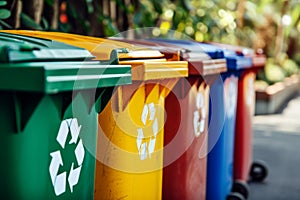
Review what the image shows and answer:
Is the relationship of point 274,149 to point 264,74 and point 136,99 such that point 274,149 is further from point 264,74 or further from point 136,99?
point 264,74

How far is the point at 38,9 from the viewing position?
505cm

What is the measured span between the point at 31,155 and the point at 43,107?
0.20m

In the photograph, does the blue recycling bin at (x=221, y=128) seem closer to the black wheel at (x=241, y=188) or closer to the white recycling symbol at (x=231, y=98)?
the white recycling symbol at (x=231, y=98)

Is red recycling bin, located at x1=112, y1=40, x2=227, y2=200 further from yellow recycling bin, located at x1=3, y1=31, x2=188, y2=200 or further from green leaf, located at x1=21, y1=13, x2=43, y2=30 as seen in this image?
green leaf, located at x1=21, y1=13, x2=43, y2=30

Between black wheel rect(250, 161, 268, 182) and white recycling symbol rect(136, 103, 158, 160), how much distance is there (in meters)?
3.44

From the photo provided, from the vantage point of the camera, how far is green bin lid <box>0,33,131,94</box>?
202cm

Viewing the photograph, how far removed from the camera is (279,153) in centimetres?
826

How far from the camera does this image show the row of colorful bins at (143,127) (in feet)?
7.75

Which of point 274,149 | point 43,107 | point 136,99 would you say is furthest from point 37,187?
point 274,149

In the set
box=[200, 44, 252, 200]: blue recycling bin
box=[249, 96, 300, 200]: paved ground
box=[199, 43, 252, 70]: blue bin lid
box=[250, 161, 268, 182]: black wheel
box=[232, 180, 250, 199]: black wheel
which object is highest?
box=[199, 43, 252, 70]: blue bin lid

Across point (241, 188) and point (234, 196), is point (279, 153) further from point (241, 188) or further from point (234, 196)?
point (234, 196)

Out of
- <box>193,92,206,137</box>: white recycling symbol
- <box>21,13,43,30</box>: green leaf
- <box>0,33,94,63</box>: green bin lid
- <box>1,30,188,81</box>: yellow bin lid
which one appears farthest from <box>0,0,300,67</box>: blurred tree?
<box>0,33,94,63</box>: green bin lid

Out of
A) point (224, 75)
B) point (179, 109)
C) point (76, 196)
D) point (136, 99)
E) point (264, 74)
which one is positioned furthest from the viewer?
point (264, 74)

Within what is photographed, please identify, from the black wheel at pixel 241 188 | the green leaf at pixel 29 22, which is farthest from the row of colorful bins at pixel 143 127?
the green leaf at pixel 29 22
